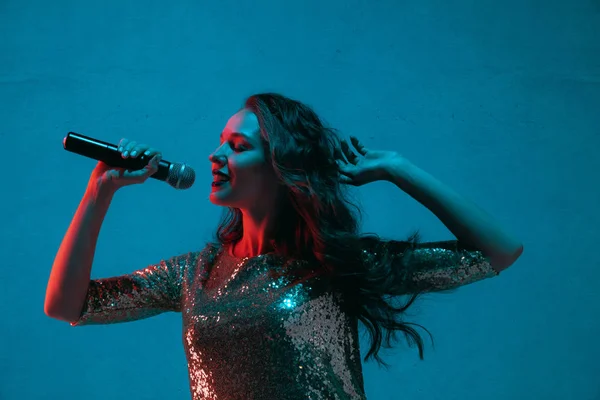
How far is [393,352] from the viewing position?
2.07 meters

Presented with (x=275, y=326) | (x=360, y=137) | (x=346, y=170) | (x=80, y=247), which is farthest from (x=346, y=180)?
(x=360, y=137)

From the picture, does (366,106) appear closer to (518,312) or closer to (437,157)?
(437,157)

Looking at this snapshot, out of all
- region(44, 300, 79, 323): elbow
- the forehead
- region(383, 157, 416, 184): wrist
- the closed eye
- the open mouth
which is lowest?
region(44, 300, 79, 323): elbow

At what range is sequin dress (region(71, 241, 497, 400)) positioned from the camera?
45.6 inches

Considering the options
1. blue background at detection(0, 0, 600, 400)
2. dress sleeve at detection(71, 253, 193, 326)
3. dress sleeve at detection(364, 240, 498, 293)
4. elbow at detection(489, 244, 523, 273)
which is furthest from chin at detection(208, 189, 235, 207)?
blue background at detection(0, 0, 600, 400)

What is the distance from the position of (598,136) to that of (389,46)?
2.52ft

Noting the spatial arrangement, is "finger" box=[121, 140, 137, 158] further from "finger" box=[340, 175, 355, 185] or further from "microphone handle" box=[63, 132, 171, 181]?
"finger" box=[340, 175, 355, 185]

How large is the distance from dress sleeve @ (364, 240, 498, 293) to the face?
0.28 meters

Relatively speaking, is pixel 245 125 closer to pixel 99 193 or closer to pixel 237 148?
pixel 237 148

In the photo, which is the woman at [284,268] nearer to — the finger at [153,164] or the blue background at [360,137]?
the finger at [153,164]

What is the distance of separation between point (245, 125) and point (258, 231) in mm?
219

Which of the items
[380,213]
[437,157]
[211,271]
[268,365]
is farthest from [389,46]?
[268,365]

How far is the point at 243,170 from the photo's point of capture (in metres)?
1.24

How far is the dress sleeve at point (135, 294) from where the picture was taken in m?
1.28
